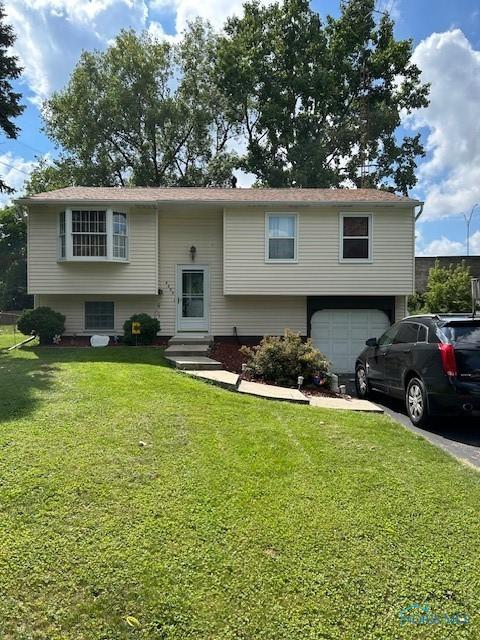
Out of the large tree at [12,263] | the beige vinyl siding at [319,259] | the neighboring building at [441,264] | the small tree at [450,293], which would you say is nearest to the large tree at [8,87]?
the beige vinyl siding at [319,259]

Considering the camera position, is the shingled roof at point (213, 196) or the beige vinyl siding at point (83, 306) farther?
the beige vinyl siding at point (83, 306)

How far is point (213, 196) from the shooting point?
45.9ft

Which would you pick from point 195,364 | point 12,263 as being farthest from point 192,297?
point 12,263

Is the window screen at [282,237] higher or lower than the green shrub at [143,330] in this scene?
higher

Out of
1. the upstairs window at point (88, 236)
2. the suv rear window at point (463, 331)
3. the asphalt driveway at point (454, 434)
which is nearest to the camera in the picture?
the asphalt driveway at point (454, 434)

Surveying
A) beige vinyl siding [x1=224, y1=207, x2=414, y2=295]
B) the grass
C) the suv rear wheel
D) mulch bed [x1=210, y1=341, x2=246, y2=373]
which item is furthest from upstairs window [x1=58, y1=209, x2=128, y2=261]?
the suv rear wheel

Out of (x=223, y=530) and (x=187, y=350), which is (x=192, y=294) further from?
(x=223, y=530)

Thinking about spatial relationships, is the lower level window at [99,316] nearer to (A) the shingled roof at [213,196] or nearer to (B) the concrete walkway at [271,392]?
(A) the shingled roof at [213,196]

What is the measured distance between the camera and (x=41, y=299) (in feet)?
46.9

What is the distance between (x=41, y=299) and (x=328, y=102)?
20.8 meters

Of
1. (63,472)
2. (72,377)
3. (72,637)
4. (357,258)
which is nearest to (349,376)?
(357,258)

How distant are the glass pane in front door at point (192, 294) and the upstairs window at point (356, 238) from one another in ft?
14.8

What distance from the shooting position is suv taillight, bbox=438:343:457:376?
251 inches

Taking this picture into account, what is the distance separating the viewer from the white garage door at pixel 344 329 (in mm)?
14141
